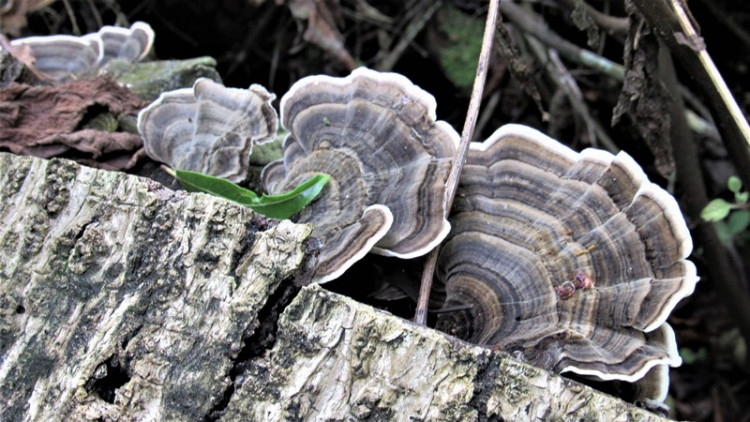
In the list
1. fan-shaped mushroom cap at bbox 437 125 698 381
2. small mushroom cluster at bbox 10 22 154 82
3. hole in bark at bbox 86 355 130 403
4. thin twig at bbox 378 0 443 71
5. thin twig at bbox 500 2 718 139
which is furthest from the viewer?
thin twig at bbox 378 0 443 71

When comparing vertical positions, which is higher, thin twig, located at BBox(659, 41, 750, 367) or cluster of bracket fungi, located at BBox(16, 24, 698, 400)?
cluster of bracket fungi, located at BBox(16, 24, 698, 400)

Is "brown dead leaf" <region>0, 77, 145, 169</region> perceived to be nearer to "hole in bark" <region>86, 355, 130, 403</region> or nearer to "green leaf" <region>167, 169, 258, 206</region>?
"green leaf" <region>167, 169, 258, 206</region>

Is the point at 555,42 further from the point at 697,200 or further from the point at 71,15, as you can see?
the point at 71,15

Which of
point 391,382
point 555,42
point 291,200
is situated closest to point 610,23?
point 555,42

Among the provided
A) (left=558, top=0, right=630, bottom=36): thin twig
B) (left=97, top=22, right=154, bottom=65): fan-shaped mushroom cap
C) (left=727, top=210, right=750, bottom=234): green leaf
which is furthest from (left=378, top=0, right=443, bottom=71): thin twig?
(left=727, top=210, right=750, bottom=234): green leaf

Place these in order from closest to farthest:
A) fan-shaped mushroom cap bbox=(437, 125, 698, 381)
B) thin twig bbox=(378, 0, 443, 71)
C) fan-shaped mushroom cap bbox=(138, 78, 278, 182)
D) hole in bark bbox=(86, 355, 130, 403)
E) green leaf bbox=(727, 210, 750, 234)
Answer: hole in bark bbox=(86, 355, 130, 403)
fan-shaped mushroom cap bbox=(437, 125, 698, 381)
fan-shaped mushroom cap bbox=(138, 78, 278, 182)
green leaf bbox=(727, 210, 750, 234)
thin twig bbox=(378, 0, 443, 71)
